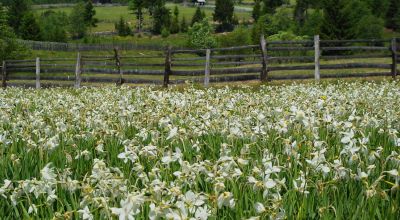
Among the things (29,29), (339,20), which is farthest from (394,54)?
(29,29)

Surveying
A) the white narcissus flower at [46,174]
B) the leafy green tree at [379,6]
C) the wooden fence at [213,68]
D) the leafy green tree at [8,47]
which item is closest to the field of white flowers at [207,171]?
the white narcissus flower at [46,174]

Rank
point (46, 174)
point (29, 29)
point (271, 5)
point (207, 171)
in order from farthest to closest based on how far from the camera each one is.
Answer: point (271, 5) → point (29, 29) → point (207, 171) → point (46, 174)

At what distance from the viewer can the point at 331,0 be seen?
242 ft

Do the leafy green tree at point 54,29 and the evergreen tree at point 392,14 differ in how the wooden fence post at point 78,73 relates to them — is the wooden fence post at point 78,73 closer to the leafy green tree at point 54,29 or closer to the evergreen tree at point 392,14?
the leafy green tree at point 54,29

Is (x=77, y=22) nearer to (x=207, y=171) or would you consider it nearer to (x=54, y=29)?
(x=54, y=29)

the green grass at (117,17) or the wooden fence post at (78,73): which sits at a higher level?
the green grass at (117,17)

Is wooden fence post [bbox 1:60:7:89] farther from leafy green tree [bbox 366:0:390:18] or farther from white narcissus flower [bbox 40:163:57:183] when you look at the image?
leafy green tree [bbox 366:0:390:18]

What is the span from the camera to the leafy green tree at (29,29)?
94.9 metres

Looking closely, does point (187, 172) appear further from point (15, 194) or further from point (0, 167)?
point (0, 167)

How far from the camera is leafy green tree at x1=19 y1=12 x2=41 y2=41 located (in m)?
94.9

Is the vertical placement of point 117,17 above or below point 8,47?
above

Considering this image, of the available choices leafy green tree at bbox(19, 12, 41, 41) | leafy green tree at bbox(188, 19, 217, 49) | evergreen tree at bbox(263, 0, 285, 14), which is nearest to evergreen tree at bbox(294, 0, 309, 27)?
evergreen tree at bbox(263, 0, 285, 14)

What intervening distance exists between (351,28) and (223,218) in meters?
78.6

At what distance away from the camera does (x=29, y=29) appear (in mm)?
95812
